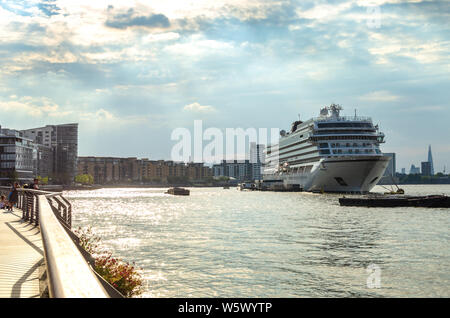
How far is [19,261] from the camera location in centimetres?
1092

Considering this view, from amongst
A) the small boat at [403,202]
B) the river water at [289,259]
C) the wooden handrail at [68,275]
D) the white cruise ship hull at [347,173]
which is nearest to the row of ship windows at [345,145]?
the white cruise ship hull at [347,173]

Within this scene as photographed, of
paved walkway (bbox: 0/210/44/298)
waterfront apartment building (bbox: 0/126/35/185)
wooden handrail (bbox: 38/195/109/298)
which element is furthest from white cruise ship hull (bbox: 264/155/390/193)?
waterfront apartment building (bbox: 0/126/35/185)

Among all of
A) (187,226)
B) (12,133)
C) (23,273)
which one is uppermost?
(12,133)

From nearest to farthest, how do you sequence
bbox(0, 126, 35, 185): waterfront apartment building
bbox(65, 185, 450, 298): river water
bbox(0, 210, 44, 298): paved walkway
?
bbox(0, 210, 44, 298): paved walkway
bbox(65, 185, 450, 298): river water
bbox(0, 126, 35, 185): waterfront apartment building

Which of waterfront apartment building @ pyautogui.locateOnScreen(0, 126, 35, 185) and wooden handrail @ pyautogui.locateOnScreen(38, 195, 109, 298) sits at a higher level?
waterfront apartment building @ pyautogui.locateOnScreen(0, 126, 35, 185)

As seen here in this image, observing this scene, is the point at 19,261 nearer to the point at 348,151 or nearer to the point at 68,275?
the point at 68,275

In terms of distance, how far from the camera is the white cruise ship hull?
90.9m

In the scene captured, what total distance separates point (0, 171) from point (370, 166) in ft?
426

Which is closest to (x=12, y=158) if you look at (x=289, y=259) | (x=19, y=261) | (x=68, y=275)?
(x=289, y=259)

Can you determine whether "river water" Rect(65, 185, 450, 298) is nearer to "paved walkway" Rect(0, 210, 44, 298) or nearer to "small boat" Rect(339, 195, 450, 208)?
"paved walkway" Rect(0, 210, 44, 298)

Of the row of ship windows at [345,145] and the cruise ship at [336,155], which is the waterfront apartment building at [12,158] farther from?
the row of ship windows at [345,145]
